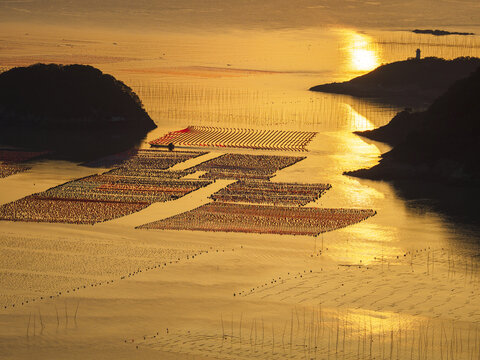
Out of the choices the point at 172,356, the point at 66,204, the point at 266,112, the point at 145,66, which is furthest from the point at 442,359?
the point at 145,66

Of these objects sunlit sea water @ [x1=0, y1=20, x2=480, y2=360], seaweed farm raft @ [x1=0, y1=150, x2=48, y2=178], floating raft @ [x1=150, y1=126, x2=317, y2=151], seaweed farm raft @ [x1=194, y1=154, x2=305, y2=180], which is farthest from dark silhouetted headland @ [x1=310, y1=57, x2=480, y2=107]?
seaweed farm raft @ [x1=0, y1=150, x2=48, y2=178]

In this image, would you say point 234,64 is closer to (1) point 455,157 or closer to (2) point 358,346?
(1) point 455,157

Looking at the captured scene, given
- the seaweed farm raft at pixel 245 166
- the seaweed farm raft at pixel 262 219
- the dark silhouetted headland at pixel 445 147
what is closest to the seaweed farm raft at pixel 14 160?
the seaweed farm raft at pixel 245 166

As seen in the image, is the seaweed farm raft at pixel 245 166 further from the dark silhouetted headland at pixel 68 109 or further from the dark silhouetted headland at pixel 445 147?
the dark silhouetted headland at pixel 68 109

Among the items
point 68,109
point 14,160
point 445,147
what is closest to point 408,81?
point 68,109

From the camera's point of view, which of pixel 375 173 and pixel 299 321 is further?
pixel 375 173

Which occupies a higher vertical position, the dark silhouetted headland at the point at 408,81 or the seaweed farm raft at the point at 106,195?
the dark silhouetted headland at the point at 408,81
